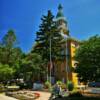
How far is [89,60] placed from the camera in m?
37.5

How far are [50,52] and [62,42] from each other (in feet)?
24.3

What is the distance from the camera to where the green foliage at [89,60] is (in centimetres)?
3594

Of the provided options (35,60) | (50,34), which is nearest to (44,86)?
(35,60)

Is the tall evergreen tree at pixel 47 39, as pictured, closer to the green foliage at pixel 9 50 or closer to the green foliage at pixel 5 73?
the green foliage at pixel 9 50

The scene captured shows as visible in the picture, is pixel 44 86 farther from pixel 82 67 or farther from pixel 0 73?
pixel 82 67

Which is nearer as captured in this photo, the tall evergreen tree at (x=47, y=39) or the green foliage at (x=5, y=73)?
the green foliage at (x=5, y=73)

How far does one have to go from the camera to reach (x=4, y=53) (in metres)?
61.8

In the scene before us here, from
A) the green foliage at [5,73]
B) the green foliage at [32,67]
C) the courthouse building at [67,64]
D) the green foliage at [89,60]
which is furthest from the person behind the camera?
the courthouse building at [67,64]

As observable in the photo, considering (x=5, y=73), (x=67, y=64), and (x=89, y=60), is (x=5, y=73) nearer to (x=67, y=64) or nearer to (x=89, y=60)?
(x=67, y=64)

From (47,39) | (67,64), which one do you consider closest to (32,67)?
(47,39)

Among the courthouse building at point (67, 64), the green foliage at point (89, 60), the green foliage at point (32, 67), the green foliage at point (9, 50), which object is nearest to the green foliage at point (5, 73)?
the green foliage at point (32, 67)

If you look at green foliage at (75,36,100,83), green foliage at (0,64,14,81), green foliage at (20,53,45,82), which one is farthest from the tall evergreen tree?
green foliage at (75,36,100,83)

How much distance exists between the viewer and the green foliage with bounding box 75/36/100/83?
35.9 meters

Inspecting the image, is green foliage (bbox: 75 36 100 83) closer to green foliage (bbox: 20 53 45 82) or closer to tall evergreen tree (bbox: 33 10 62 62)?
green foliage (bbox: 20 53 45 82)
